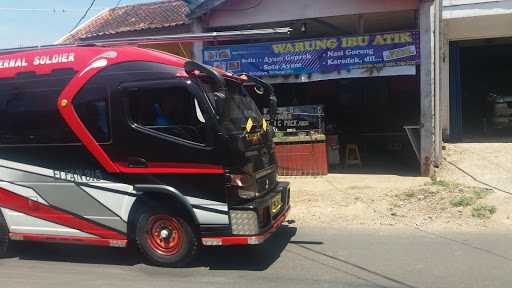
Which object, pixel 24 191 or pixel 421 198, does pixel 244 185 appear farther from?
pixel 421 198

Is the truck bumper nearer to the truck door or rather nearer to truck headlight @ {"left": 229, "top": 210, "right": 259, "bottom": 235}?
truck headlight @ {"left": 229, "top": 210, "right": 259, "bottom": 235}

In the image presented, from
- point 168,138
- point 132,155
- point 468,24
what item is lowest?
point 132,155

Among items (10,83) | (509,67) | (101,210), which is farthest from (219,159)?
(509,67)

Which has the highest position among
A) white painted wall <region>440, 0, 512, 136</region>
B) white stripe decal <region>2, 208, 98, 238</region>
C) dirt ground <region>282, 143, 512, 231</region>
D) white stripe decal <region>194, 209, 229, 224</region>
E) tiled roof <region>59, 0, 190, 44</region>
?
tiled roof <region>59, 0, 190, 44</region>

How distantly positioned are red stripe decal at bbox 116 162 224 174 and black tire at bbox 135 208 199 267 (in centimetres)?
48

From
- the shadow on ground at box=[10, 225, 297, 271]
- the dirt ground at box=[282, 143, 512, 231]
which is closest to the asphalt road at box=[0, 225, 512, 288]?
the shadow on ground at box=[10, 225, 297, 271]

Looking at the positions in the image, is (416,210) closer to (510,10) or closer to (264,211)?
(264,211)

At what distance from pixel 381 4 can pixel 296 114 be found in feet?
10.0

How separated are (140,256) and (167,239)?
0.75 metres

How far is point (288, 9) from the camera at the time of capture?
41.7 ft

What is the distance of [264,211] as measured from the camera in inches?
250

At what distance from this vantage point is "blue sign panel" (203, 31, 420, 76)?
38.3 feet

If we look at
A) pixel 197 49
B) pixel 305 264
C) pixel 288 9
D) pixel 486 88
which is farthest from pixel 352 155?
pixel 305 264

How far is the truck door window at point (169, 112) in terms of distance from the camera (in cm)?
618
